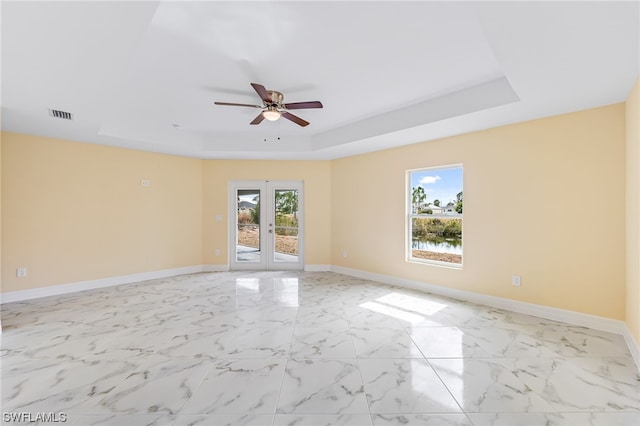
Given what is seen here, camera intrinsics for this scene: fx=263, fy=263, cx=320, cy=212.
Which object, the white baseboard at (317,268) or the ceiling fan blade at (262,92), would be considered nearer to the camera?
the ceiling fan blade at (262,92)

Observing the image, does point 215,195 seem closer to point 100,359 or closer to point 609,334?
point 100,359

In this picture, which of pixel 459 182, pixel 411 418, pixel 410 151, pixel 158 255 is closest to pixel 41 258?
pixel 158 255

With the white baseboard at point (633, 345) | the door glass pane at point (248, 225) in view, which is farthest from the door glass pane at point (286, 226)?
the white baseboard at point (633, 345)

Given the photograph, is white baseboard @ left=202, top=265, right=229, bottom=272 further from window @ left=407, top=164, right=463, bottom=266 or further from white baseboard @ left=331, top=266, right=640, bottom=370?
window @ left=407, top=164, right=463, bottom=266

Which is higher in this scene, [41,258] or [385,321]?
[41,258]

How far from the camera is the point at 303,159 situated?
600 cm

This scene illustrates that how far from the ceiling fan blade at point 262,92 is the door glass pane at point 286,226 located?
3311mm

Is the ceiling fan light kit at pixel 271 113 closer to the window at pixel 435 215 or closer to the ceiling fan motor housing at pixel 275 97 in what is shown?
the ceiling fan motor housing at pixel 275 97

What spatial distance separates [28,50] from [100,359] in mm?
2675

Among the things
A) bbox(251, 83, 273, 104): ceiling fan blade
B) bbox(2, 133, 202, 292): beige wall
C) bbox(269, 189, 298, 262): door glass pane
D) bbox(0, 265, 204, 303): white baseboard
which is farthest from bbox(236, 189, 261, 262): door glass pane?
bbox(251, 83, 273, 104): ceiling fan blade

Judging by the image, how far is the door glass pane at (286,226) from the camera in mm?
6246

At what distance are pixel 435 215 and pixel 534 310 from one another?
1.85 meters

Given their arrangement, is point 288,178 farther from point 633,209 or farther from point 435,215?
point 633,209

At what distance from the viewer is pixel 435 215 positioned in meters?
4.57
